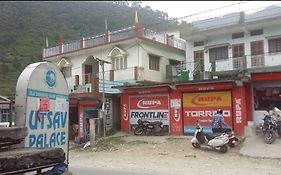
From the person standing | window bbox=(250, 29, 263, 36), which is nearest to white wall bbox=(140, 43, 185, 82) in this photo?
window bbox=(250, 29, 263, 36)

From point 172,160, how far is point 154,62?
13.5 m

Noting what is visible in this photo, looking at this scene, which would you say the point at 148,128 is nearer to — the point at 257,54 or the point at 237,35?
the point at 257,54

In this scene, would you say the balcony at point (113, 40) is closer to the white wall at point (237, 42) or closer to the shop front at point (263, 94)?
the white wall at point (237, 42)

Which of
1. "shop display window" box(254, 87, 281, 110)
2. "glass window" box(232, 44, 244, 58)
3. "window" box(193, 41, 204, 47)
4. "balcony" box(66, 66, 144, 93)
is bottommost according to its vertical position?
"shop display window" box(254, 87, 281, 110)

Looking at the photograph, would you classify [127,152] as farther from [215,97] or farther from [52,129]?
[52,129]

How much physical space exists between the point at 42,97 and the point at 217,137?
477 inches

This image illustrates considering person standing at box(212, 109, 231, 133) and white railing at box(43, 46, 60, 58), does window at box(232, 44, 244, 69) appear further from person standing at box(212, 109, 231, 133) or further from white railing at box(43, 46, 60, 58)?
white railing at box(43, 46, 60, 58)

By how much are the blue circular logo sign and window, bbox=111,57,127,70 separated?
2121 cm

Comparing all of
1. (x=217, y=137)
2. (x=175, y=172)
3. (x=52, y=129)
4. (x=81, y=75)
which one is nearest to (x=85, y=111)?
(x=81, y=75)

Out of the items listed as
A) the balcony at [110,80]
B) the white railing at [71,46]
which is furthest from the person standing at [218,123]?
the white railing at [71,46]

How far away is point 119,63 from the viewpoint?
2577 cm

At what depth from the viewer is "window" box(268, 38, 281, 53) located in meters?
21.8

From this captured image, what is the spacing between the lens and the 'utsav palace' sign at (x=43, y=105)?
3602 mm

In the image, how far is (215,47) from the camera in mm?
24297
